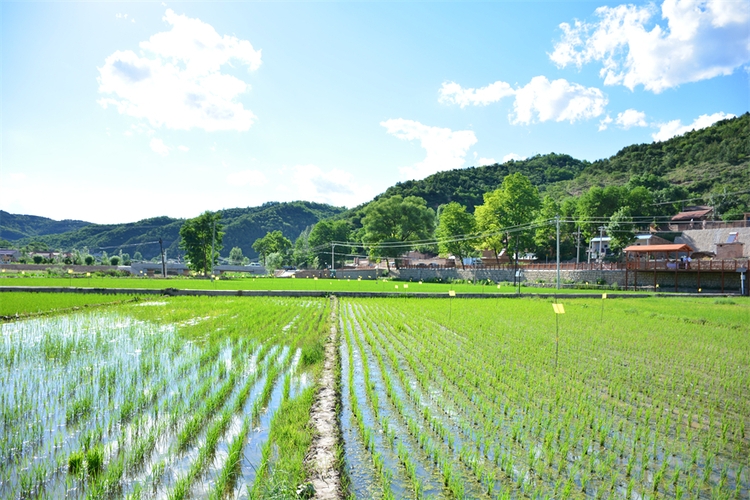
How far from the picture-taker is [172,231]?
125438 mm

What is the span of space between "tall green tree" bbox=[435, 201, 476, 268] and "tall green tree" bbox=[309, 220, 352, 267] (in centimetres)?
2401

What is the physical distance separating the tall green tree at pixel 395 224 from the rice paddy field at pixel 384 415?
49343mm

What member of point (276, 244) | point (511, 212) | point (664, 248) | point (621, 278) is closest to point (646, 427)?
point (664, 248)

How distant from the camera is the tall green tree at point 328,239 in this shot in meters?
76.5

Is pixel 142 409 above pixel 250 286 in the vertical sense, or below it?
above

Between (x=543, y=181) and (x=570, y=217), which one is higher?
(x=543, y=181)

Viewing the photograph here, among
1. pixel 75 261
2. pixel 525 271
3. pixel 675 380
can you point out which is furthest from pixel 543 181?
pixel 675 380

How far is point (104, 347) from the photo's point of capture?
10156mm

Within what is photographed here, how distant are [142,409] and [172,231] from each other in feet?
430

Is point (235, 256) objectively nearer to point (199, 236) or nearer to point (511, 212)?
point (199, 236)

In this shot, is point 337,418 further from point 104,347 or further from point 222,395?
point 104,347

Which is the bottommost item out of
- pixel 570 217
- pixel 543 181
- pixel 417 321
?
pixel 417 321

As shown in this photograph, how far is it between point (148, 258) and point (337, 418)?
152016mm

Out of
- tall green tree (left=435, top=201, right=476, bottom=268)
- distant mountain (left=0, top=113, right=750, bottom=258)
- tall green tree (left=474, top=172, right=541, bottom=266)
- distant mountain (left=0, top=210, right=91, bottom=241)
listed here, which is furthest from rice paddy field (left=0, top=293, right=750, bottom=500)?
distant mountain (left=0, top=210, right=91, bottom=241)
